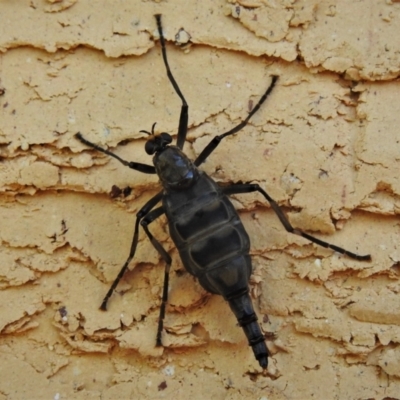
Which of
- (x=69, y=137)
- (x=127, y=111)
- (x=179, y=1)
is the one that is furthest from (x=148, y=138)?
(x=179, y=1)

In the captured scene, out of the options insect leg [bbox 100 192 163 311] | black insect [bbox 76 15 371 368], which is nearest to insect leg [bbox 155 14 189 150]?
black insect [bbox 76 15 371 368]

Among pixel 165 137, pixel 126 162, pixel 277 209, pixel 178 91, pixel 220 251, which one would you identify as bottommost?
pixel 220 251

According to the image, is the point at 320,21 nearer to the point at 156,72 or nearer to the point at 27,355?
the point at 156,72

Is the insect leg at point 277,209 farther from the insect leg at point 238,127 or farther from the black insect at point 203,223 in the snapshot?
the insect leg at point 238,127

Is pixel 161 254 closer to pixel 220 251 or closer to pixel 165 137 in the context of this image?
pixel 220 251

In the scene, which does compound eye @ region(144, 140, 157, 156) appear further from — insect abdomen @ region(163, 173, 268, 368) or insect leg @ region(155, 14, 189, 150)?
insect abdomen @ region(163, 173, 268, 368)

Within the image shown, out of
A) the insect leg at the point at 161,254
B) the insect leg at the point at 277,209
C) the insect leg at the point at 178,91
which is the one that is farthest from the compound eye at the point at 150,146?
the insect leg at the point at 277,209

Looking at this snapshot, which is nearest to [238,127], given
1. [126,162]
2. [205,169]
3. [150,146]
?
[205,169]
